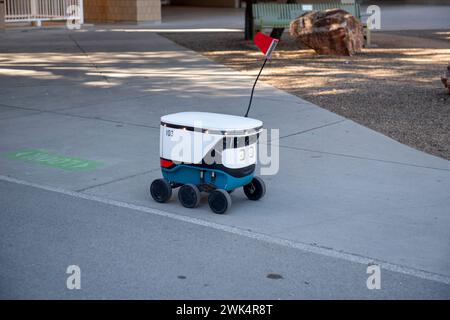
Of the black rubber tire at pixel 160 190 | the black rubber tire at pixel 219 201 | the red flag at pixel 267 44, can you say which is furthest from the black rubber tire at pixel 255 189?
the red flag at pixel 267 44

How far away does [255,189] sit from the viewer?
6.54 meters

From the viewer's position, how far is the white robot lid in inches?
235

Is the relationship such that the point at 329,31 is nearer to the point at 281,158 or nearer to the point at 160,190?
the point at 281,158

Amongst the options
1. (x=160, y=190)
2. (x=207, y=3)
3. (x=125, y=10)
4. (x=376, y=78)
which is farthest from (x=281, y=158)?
(x=207, y=3)

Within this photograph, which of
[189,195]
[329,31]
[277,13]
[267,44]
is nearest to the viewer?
[189,195]

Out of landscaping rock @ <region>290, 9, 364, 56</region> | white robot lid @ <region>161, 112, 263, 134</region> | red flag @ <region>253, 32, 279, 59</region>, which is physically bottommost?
white robot lid @ <region>161, 112, 263, 134</region>

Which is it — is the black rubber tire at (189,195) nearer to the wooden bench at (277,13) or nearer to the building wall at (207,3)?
the wooden bench at (277,13)

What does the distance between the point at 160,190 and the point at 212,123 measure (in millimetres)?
799

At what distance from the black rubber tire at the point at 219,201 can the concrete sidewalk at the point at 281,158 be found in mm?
80

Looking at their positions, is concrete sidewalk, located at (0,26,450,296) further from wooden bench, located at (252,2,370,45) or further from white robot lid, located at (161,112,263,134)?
wooden bench, located at (252,2,370,45)

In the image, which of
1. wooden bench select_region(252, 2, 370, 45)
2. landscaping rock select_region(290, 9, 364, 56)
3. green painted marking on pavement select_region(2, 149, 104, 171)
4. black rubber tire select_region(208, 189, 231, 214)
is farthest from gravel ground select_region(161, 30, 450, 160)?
green painted marking on pavement select_region(2, 149, 104, 171)

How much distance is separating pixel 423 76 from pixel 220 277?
10029 mm

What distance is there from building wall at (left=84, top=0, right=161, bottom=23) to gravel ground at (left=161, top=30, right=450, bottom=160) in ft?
19.7

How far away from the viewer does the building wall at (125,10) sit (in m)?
27.5
